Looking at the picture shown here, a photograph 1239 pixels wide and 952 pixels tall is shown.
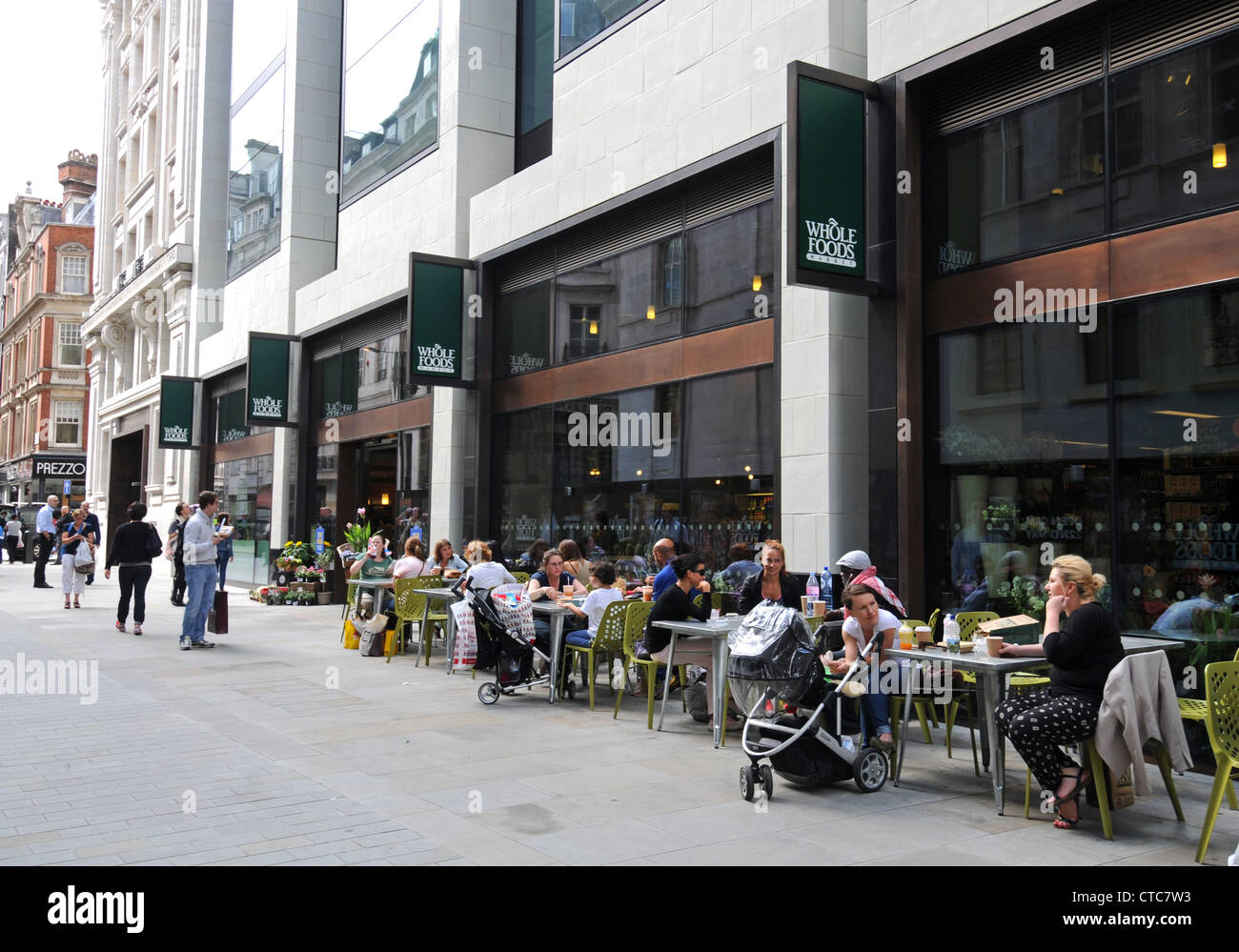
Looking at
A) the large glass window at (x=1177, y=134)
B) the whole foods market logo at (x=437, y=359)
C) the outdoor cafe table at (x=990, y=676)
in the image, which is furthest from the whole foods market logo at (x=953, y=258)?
the whole foods market logo at (x=437, y=359)

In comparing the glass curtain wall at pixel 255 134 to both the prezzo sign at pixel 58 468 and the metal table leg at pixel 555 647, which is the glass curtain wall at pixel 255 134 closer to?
the metal table leg at pixel 555 647

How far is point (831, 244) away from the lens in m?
9.63

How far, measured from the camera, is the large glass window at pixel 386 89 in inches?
740

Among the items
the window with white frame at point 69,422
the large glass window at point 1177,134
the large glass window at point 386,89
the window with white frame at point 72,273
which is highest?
the window with white frame at point 72,273

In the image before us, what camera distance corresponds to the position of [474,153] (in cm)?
1755

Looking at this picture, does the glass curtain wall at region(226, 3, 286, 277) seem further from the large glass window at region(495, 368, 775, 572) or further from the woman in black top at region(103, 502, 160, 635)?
the large glass window at region(495, 368, 775, 572)

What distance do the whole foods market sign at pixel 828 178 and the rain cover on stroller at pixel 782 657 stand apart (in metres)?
3.89

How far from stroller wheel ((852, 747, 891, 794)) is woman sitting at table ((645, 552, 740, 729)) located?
2.09 metres

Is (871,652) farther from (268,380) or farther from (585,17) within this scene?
(268,380)

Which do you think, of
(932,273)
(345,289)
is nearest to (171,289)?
(345,289)

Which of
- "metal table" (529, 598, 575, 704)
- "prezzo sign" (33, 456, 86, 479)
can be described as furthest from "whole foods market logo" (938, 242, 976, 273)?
"prezzo sign" (33, 456, 86, 479)

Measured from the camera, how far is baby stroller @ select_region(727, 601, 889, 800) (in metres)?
6.50

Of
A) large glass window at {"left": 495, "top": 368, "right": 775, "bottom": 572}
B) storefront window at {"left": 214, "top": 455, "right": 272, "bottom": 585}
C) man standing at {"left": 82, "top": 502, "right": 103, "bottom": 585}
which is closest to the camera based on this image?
large glass window at {"left": 495, "top": 368, "right": 775, "bottom": 572}

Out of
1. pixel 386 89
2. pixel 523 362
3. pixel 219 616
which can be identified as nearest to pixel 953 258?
pixel 523 362
